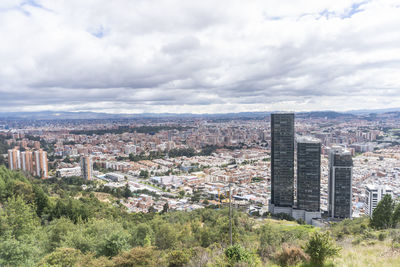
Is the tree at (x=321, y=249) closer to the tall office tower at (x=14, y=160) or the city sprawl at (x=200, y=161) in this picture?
the city sprawl at (x=200, y=161)

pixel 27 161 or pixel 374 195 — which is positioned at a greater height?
pixel 27 161

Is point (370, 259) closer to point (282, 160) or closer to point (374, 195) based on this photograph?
point (374, 195)

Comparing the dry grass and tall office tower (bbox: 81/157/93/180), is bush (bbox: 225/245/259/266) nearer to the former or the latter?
the dry grass

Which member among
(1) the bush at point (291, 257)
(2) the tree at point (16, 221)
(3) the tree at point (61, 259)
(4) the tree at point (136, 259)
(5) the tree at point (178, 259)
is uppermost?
(1) the bush at point (291, 257)

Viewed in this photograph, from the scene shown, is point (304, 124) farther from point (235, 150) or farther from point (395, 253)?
point (395, 253)

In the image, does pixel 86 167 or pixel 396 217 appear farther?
pixel 86 167

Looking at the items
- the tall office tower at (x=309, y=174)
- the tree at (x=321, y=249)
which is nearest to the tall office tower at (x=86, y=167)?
the tall office tower at (x=309, y=174)

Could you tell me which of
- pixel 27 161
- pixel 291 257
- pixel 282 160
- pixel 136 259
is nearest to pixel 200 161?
pixel 282 160

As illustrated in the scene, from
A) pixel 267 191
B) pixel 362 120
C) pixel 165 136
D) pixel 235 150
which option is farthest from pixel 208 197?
pixel 362 120
